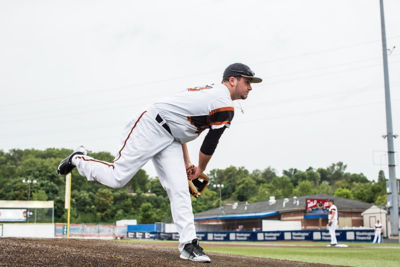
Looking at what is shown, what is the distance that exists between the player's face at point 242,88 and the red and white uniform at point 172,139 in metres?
0.14

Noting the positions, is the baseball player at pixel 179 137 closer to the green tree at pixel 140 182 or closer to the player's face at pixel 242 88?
the player's face at pixel 242 88

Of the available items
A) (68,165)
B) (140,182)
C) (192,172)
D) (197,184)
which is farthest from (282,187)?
(68,165)

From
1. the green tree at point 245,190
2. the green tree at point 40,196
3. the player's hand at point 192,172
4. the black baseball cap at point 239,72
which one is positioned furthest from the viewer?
the green tree at point 245,190

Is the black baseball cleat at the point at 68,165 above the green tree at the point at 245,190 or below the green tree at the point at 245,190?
above

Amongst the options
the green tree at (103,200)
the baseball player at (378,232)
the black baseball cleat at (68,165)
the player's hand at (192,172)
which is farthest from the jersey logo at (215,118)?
the green tree at (103,200)

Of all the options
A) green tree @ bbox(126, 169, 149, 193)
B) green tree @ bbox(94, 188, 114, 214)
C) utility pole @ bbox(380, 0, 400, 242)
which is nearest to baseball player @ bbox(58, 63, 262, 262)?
utility pole @ bbox(380, 0, 400, 242)

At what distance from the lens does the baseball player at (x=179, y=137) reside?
4.02 metres

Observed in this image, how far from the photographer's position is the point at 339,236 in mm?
23938

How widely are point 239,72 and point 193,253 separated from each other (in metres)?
1.81

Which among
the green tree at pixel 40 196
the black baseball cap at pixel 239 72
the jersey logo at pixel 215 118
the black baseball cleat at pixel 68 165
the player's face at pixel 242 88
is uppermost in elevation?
the black baseball cap at pixel 239 72

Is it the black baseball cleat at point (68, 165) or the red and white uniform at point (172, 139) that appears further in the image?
the black baseball cleat at point (68, 165)

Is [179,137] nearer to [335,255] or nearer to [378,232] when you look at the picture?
[335,255]

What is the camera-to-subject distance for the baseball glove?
4.54 metres

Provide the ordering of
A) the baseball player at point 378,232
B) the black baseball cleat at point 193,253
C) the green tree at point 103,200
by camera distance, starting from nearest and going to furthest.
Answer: the black baseball cleat at point 193,253 → the baseball player at point 378,232 → the green tree at point 103,200
